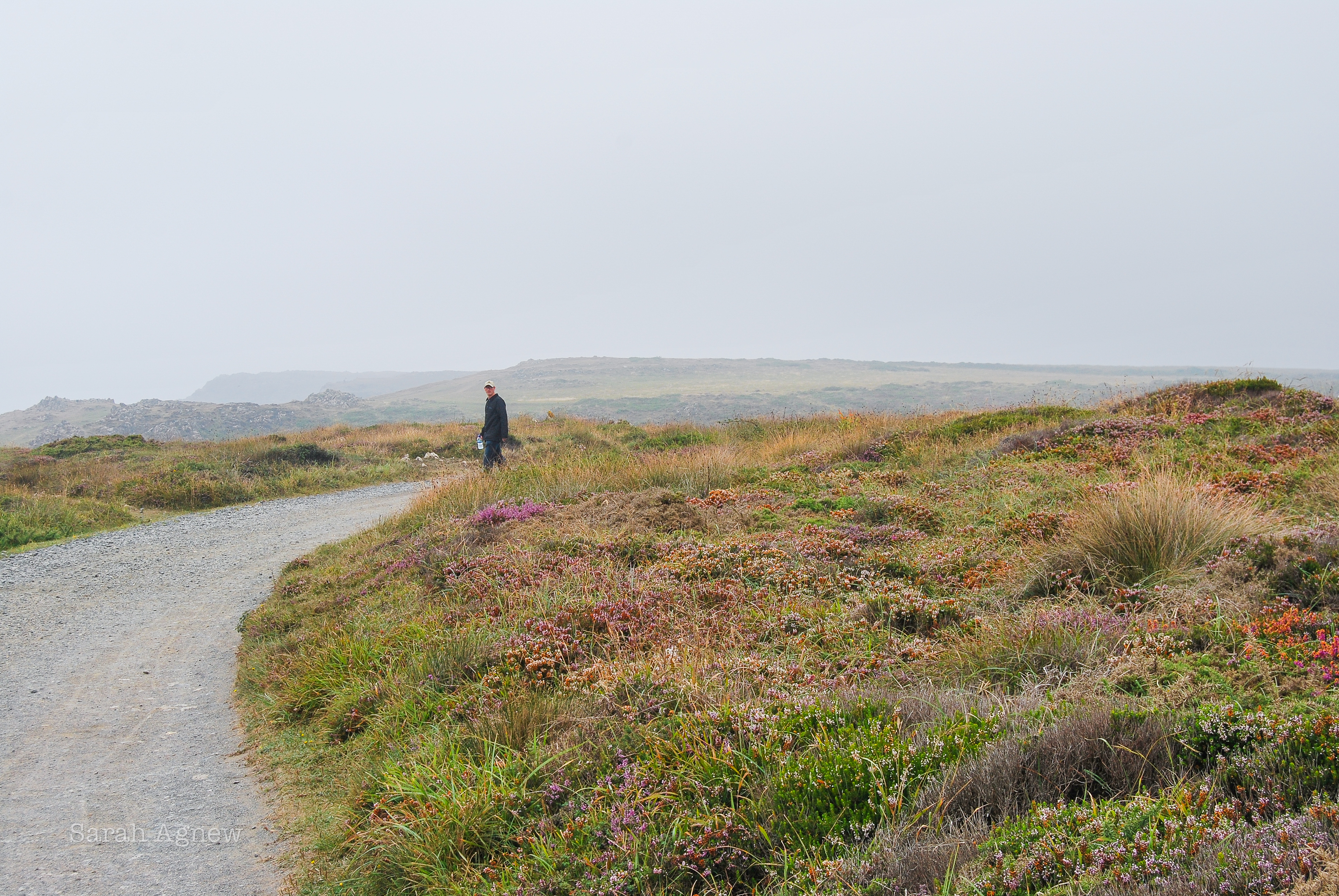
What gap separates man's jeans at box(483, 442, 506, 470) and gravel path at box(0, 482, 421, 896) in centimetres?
488

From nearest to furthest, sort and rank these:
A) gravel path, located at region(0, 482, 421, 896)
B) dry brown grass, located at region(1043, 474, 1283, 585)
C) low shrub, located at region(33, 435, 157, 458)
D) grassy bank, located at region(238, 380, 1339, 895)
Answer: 1. grassy bank, located at region(238, 380, 1339, 895)
2. gravel path, located at region(0, 482, 421, 896)
3. dry brown grass, located at region(1043, 474, 1283, 585)
4. low shrub, located at region(33, 435, 157, 458)

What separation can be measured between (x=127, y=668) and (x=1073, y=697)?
26.1ft

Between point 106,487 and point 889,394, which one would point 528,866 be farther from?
point 889,394

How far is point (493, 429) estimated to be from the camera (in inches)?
623

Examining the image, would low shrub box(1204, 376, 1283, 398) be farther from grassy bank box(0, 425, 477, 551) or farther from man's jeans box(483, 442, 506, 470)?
grassy bank box(0, 425, 477, 551)

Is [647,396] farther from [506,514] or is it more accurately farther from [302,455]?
[506,514]

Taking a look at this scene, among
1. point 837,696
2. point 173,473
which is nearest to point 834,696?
point 837,696

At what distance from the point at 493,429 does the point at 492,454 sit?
574mm

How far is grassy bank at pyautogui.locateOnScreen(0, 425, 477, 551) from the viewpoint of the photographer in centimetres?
1434

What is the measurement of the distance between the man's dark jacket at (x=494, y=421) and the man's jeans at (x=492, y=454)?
0.09m

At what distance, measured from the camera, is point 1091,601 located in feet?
15.0

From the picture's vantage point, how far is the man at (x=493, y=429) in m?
15.6

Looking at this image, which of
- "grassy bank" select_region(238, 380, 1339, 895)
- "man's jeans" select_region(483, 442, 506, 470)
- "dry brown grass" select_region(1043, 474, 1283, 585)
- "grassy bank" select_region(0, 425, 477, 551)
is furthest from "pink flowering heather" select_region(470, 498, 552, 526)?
"man's jeans" select_region(483, 442, 506, 470)

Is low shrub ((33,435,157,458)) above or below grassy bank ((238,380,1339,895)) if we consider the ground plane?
below
